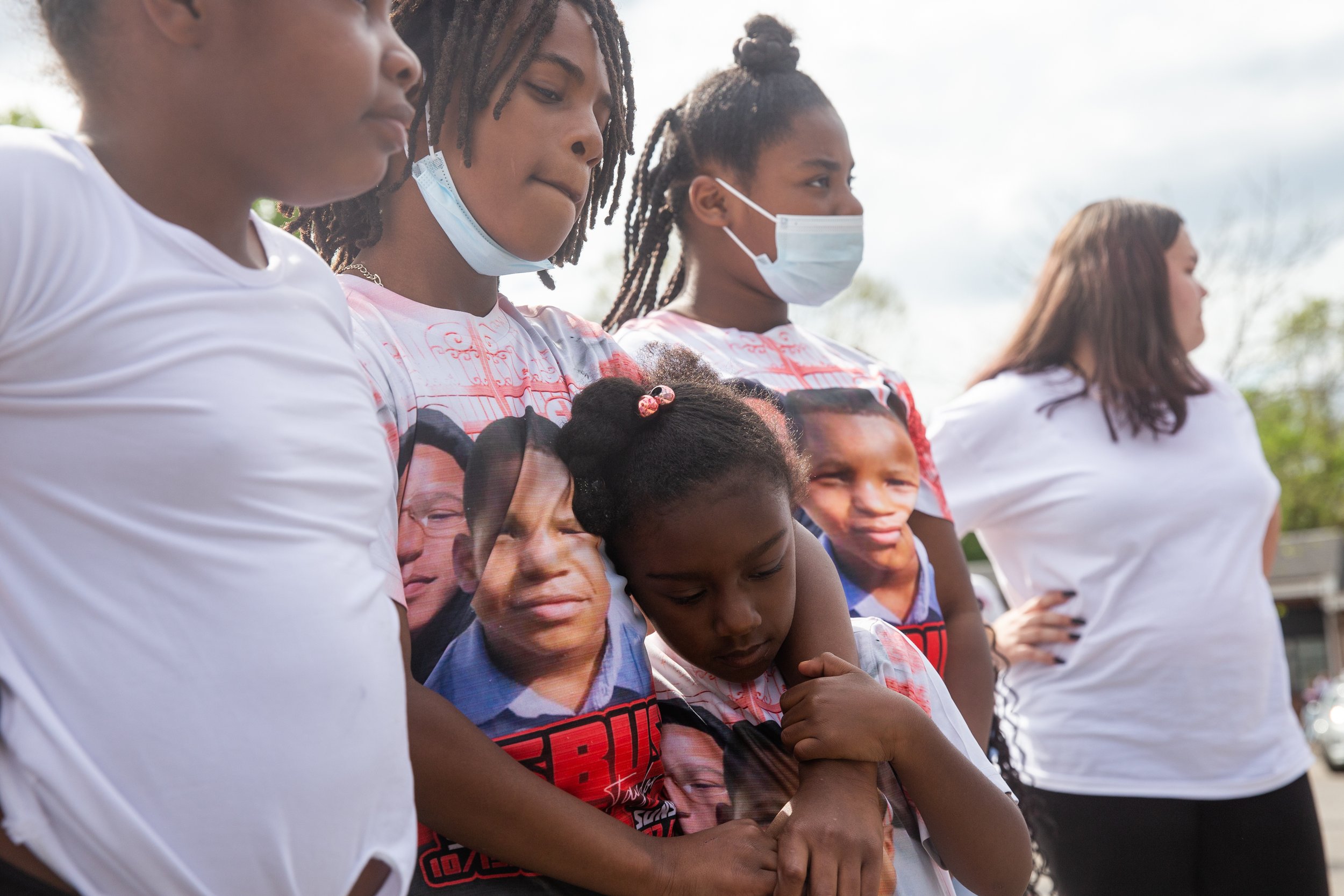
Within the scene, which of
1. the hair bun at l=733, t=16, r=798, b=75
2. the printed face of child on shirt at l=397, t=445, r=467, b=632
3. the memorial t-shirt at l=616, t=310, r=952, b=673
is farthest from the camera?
the hair bun at l=733, t=16, r=798, b=75

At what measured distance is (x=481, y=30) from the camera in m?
1.94

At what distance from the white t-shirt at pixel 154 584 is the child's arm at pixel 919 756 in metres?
0.71

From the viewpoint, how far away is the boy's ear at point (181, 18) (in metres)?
1.23

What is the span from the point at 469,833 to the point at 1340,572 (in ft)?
118

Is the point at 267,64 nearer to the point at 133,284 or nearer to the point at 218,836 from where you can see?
the point at 133,284

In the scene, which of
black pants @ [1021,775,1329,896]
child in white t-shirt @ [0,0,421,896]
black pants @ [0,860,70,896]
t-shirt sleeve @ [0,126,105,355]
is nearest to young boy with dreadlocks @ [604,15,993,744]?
black pants @ [1021,775,1329,896]

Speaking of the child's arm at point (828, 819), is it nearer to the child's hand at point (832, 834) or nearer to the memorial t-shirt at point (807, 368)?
the child's hand at point (832, 834)

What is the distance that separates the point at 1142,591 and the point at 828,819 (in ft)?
6.55

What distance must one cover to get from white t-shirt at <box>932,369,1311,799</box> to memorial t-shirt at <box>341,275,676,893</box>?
192 centimetres

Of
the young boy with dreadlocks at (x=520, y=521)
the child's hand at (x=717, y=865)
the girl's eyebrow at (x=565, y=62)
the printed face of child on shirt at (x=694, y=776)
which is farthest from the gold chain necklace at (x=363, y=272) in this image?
the child's hand at (x=717, y=865)

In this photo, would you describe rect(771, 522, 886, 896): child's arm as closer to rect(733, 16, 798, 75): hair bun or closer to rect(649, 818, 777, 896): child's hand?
rect(649, 818, 777, 896): child's hand

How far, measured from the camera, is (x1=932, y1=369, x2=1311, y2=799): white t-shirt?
10.5 ft

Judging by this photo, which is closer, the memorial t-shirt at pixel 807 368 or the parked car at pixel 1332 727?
the memorial t-shirt at pixel 807 368

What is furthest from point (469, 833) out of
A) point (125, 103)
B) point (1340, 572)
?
point (1340, 572)
